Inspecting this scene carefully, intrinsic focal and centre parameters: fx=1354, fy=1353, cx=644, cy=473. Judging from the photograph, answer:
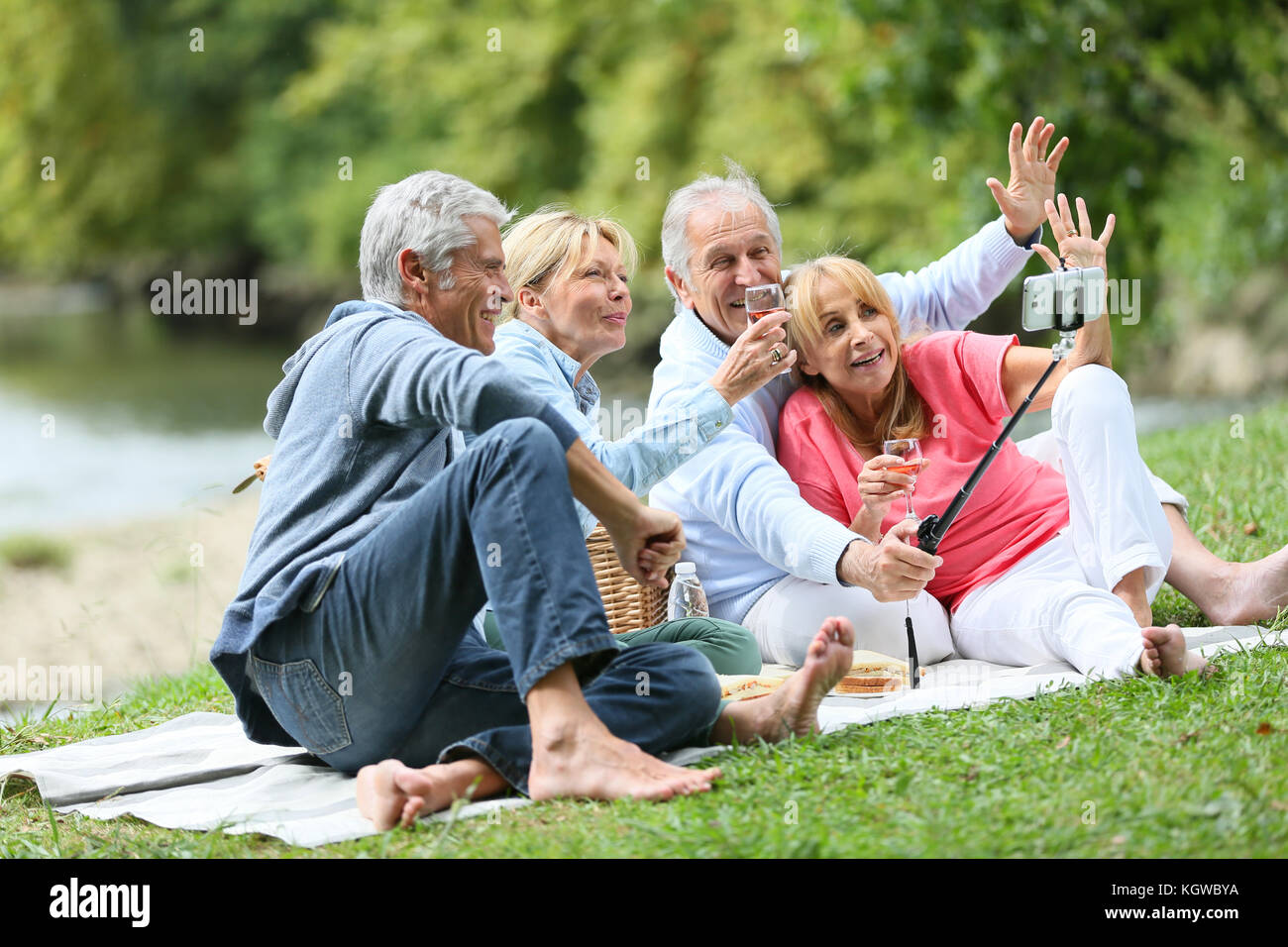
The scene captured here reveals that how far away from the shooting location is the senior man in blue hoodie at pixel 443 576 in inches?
102

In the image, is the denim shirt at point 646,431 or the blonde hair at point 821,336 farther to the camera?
the blonde hair at point 821,336

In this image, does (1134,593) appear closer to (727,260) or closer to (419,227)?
(727,260)

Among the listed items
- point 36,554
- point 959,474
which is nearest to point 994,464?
point 959,474

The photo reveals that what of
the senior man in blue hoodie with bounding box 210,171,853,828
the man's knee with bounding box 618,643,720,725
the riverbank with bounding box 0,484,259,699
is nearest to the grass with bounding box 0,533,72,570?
the riverbank with bounding box 0,484,259,699

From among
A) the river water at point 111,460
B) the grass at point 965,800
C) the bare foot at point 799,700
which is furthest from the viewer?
the river water at point 111,460

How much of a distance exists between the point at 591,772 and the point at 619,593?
154 cm

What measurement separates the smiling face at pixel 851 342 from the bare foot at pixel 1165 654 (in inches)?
41.5

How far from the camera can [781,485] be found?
3654 millimetres

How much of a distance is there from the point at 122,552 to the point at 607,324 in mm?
9447

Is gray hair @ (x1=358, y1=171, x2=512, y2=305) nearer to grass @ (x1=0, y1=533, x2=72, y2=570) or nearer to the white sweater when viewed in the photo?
the white sweater

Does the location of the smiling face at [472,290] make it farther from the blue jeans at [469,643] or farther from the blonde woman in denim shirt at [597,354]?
the blue jeans at [469,643]

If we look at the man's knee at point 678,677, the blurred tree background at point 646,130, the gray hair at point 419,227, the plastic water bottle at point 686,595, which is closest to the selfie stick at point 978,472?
the plastic water bottle at point 686,595
